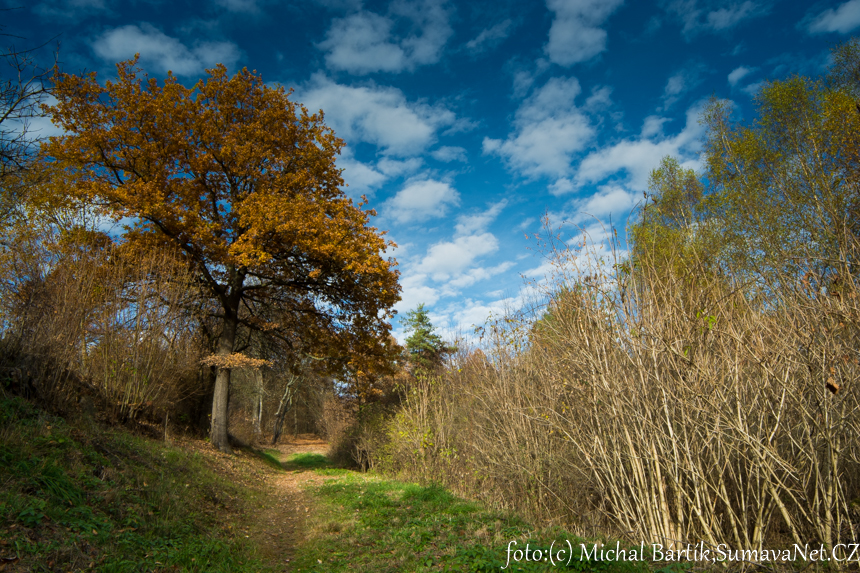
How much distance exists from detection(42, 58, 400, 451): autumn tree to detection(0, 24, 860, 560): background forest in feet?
0.24

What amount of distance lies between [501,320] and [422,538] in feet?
12.0

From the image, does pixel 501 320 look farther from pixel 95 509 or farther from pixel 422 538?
pixel 95 509

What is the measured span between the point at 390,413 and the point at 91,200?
10.4 meters

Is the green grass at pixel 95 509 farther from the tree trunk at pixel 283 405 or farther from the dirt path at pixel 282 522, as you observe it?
the tree trunk at pixel 283 405

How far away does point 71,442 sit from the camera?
5.27m

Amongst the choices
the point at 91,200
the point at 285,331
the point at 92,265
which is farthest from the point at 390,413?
the point at 91,200

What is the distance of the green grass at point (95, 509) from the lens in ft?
11.1

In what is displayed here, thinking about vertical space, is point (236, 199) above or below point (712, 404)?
above

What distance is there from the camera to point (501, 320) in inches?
290

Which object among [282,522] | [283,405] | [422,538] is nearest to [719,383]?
[422,538]

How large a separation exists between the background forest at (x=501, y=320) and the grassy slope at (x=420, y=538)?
95cm

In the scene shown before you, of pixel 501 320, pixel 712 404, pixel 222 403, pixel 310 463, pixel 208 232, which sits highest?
pixel 208 232

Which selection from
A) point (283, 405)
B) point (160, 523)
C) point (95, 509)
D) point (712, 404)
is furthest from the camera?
point (283, 405)

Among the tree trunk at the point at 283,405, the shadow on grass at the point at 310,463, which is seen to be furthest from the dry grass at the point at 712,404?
the tree trunk at the point at 283,405
